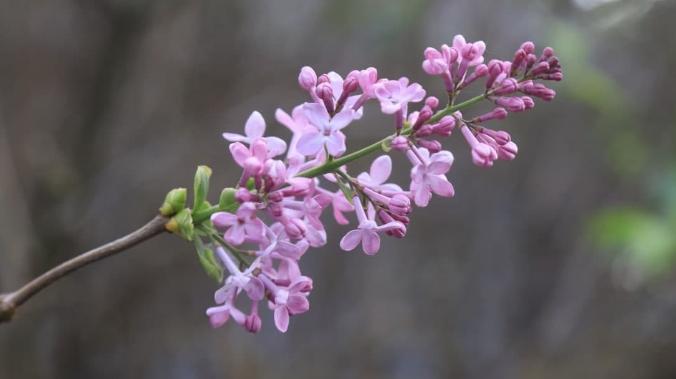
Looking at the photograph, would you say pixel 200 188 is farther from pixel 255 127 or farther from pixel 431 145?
pixel 431 145

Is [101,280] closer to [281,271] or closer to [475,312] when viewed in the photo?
[475,312]

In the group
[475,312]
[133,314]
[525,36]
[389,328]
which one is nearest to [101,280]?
[133,314]

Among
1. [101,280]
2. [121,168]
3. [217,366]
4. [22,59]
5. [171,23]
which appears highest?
[22,59]

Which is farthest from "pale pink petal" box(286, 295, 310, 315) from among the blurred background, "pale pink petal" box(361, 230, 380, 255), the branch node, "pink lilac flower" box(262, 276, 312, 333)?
the blurred background

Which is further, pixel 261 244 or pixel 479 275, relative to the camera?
pixel 479 275

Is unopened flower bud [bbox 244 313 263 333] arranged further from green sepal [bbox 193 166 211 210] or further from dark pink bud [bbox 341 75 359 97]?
dark pink bud [bbox 341 75 359 97]

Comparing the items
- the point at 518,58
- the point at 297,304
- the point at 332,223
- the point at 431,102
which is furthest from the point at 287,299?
the point at 332,223
